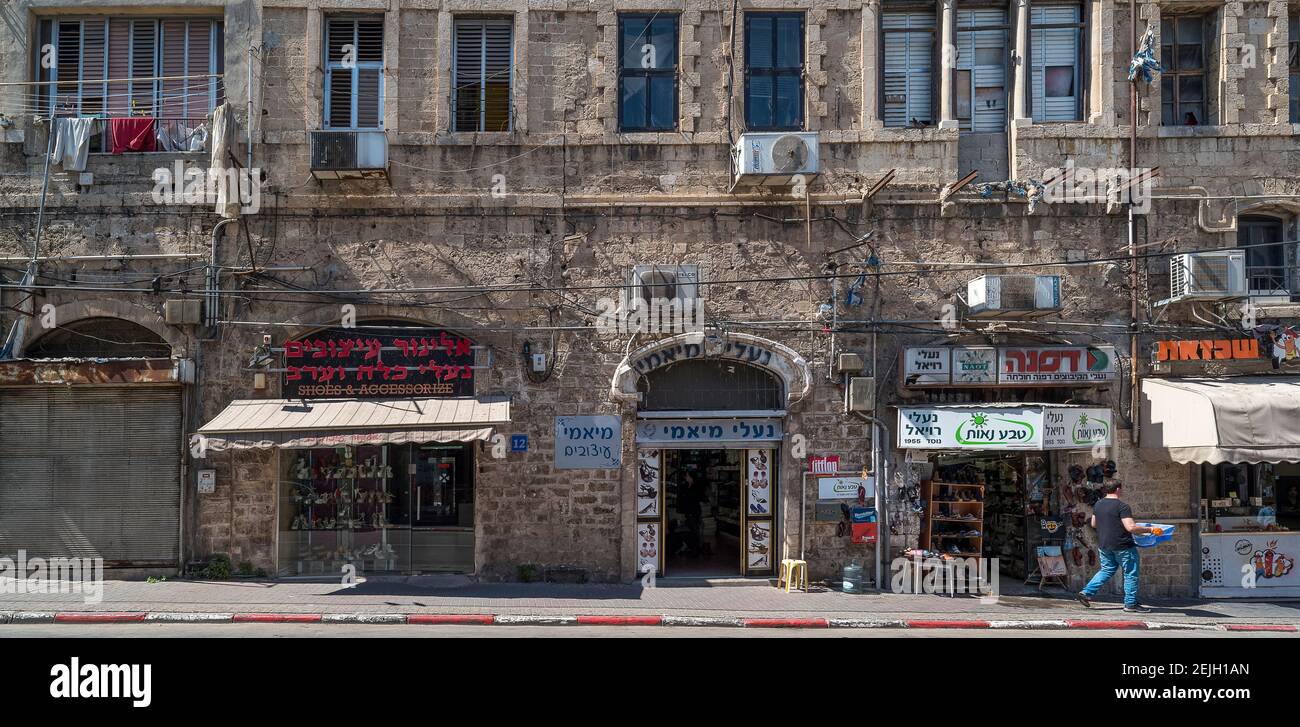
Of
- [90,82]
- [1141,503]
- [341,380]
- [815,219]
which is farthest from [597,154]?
[1141,503]

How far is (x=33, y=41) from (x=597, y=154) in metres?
9.52

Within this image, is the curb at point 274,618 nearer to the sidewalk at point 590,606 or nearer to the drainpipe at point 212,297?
the sidewalk at point 590,606

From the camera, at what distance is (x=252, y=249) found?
1304 cm

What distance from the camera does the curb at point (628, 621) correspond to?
10461 millimetres

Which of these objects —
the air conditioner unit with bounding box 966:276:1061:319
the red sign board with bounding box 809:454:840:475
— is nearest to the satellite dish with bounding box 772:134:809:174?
the air conditioner unit with bounding box 966:276:1061:319

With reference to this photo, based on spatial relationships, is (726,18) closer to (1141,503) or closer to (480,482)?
(480,482)

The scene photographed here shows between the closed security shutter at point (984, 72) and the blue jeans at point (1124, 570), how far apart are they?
280 inches

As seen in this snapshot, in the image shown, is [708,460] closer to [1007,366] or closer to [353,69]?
[1007,366]

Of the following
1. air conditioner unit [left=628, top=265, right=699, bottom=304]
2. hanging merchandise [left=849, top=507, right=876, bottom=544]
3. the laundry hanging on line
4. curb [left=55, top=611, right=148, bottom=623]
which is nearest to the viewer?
curb [left=55, top=611, right=148, bottom=623]

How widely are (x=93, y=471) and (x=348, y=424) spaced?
461cm

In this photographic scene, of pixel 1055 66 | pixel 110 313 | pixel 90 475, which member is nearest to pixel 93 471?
pixel 90 475

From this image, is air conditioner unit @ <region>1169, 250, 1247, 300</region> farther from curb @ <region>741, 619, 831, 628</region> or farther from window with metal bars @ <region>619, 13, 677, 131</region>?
window with metal bars @ <region>619, 13, 677, 131</region>

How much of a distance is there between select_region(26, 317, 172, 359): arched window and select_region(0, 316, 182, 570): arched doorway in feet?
0.97

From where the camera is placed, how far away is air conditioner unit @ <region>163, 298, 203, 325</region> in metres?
12.8
